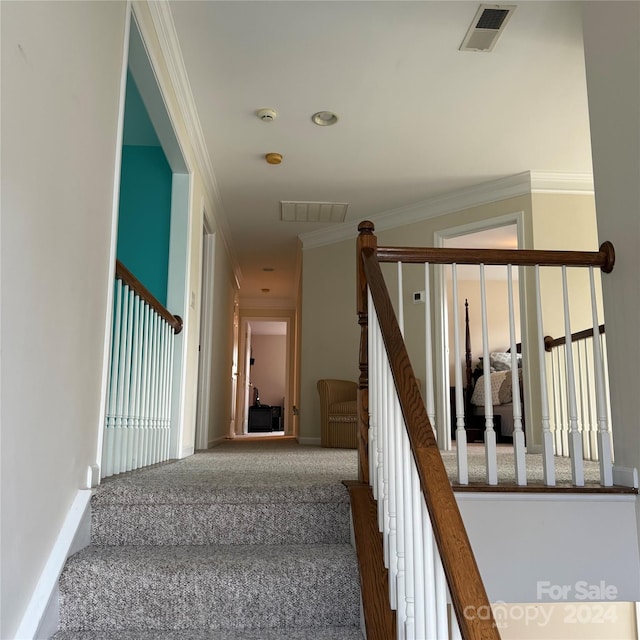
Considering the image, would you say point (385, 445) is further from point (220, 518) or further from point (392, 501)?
point (220, 518)

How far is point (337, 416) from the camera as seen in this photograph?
16.8ft

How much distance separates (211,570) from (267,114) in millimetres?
2974

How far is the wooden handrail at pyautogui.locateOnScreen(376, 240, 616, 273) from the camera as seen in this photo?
2.16 metres

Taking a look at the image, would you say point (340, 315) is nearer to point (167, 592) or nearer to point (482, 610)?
point (167, 592)

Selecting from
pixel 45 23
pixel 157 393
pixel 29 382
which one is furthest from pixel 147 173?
pixel 29 382

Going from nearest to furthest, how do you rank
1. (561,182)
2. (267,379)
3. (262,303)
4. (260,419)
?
(561,182) → (262,303) → (260,419) → (267,379)

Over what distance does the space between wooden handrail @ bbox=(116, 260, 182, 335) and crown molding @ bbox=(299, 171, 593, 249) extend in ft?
9.16

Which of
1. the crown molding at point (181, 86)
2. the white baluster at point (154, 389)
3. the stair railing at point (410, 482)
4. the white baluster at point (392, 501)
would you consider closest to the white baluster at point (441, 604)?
the stair railing at point (410, 482)

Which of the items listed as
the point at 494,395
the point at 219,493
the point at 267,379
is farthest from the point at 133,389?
the point at 267,379

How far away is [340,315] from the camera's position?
6.09m

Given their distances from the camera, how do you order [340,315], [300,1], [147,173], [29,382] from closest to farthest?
[29,382]
[300,1]
[147,173]
[340,315]

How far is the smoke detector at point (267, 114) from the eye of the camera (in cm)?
375

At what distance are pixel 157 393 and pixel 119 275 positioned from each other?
96 cm

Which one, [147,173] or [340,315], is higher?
[147,173]
